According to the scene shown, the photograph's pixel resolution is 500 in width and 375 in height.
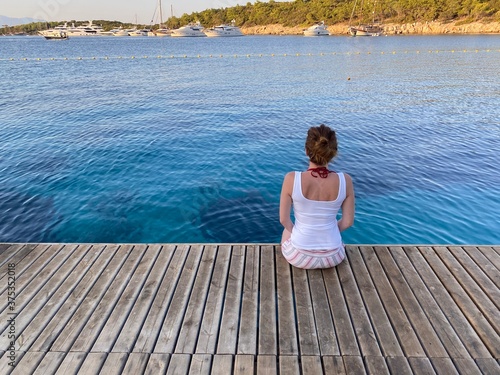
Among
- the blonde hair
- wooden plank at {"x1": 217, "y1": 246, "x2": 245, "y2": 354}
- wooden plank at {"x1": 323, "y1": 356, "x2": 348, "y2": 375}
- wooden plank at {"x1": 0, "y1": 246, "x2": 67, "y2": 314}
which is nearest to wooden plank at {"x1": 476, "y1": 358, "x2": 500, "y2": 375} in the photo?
wooden plank at {"x1": 323, "y1": 356, "x2": 348, "y2": 375}

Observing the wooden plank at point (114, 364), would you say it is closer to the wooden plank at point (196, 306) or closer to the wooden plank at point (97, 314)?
the wooden plank at point (97, 314)

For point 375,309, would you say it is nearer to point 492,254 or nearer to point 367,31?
point 492,254

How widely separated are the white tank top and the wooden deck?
0.55 metres

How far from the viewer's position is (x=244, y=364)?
382cm

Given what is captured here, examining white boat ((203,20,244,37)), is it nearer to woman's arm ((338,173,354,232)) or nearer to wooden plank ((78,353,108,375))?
woman's arm ((338,173,354,232))

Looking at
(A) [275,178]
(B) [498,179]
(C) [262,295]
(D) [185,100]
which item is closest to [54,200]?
(A) [275,178]

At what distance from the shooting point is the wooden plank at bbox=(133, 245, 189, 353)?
4.12m

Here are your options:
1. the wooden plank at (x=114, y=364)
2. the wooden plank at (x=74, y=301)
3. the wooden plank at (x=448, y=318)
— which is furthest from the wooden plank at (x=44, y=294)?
the wooden plank at (x=448, y=318)

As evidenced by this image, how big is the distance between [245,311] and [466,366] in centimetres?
255

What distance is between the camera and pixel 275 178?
13.7m

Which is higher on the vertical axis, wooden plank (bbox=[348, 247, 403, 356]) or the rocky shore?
wooden plank (bbox=[348, 247, 403, 356])

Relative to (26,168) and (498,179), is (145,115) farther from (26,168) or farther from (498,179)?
(498,179)

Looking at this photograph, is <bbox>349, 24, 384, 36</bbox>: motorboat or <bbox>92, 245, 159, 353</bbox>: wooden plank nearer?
<bbox>92, 245, 159, 353</bbox>: wooden plank

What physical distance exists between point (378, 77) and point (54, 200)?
36.3 meters
